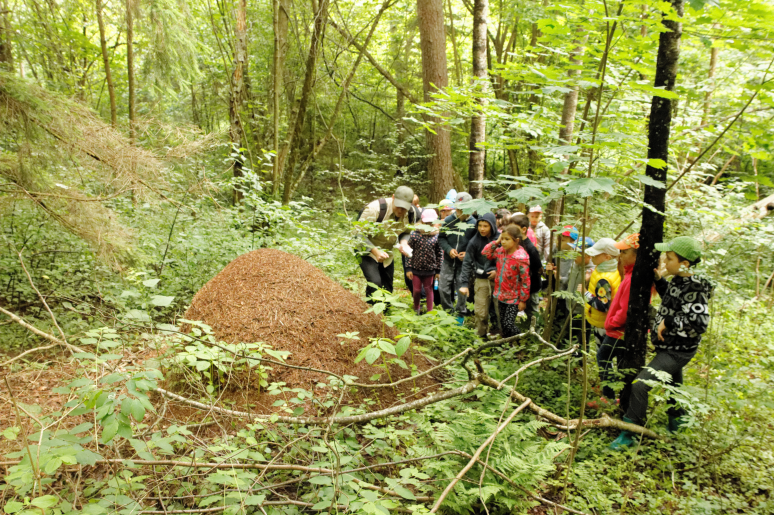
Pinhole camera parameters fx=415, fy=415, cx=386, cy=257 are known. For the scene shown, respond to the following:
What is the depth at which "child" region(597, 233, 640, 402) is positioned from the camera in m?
3.99

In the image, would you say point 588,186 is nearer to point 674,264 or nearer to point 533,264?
point 674,264

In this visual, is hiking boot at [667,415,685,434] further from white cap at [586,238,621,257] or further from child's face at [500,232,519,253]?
child's face at [500,232,519,253]

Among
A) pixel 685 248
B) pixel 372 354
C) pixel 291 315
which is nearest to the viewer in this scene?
pixel 372 354

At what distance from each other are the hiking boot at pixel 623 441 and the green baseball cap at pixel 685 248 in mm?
1480

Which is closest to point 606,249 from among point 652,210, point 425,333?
point 652,210

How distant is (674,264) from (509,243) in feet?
5.89

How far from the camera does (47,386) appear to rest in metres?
3.97

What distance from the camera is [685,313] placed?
3387mm

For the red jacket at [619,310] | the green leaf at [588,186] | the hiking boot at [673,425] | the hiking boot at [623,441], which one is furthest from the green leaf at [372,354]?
the hiking boot at [673,425]

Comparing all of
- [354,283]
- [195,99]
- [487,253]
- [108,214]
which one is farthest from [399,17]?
[108,214]

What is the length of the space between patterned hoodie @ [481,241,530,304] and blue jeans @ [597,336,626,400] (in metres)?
1.05

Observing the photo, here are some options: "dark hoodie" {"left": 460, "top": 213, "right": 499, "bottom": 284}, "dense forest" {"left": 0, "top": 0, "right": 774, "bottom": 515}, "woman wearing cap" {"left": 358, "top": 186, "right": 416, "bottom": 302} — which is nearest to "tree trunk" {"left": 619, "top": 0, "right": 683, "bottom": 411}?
"dense forest" {"left": 0, "top": 0, "right": 774, "bottom": 515}

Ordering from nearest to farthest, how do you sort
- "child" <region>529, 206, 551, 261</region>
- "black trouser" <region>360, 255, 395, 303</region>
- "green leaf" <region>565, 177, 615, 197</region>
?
"green leaf" <region>565, 177, 615, 197</region> → "black trouser" <region>360, 255, 395, 303</region> → "child" <region>529, 206, 551, 261</region>

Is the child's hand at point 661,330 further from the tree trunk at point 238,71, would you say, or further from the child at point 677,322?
the tree trunk at point 238,71
